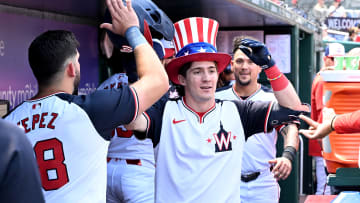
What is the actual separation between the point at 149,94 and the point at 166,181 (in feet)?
3.37

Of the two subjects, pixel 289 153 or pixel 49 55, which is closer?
pixel 49 55

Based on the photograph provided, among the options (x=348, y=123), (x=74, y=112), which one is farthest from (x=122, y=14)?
(x=348, y=123)

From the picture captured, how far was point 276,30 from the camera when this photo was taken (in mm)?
6832

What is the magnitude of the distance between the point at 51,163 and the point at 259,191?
8.68 feet

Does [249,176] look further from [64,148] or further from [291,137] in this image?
[64,148]

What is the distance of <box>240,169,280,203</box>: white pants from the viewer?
4648 mm

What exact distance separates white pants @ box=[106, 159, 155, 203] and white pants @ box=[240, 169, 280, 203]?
92 cm

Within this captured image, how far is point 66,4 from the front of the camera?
4562 mm

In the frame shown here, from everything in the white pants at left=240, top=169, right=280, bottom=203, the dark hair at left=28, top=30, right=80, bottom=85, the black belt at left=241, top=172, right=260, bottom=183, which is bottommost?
the white pants at left=240, top=169, right=280, bottom=203

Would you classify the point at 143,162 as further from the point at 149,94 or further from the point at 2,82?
the point at 149,94

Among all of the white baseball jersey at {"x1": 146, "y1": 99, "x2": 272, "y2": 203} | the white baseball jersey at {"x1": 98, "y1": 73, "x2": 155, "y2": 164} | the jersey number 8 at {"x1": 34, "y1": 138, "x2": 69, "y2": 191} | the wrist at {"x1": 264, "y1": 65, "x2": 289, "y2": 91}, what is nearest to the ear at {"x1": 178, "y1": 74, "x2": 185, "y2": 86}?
the white baseball jersey at {"x1": 146, "y1": 99, "x2": 272, "y2": 203}

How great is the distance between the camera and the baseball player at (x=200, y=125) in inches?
125

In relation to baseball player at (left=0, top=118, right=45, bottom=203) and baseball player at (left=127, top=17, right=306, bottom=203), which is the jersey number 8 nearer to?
baseball player at (left=127, top=17, right=306, bottom=203)

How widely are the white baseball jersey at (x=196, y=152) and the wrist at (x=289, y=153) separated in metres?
0.60
